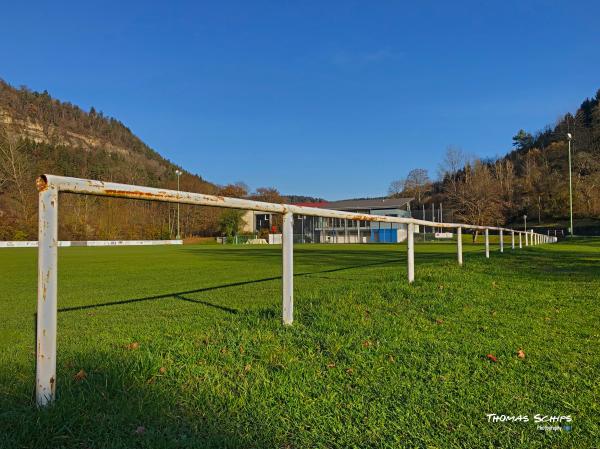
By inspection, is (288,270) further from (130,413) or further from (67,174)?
(67,174)

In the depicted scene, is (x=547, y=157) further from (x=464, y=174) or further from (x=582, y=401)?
(x=582, y=401)

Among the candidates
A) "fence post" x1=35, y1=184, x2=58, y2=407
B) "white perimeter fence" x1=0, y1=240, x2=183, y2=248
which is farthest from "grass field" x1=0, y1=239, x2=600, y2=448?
"white perimeter fence" x1=0, y1=240, x2=183, y2=248

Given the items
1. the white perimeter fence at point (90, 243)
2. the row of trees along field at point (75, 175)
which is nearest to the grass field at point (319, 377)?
the row of trees along field at point (75, 175)

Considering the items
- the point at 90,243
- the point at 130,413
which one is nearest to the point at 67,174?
the point at 90,243

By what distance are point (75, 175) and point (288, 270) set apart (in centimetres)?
5670

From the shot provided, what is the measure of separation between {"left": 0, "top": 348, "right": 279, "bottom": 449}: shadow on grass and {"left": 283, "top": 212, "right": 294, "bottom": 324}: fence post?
1310mm

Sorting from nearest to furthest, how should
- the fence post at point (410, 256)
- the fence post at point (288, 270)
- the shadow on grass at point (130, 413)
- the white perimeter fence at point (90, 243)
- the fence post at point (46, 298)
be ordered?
the shadow on grass at point (130, 413)
the fence post at point (46, 298)
the fence post at point (288, 270)
the fence post at point (410, 256)
the white perimeter fence at point (90, 243)

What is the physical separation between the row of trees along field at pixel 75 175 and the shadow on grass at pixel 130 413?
17.2 m

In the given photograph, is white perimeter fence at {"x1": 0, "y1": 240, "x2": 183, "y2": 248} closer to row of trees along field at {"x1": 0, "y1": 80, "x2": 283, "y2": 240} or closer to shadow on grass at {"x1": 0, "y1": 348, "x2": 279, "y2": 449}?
row of trees along field at {"x1": 0, "y1": 80, "x2": 283, "y2": 240}

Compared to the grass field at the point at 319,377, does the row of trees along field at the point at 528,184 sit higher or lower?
higher

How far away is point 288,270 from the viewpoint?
3.83 m

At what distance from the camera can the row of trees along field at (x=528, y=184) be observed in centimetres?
5297

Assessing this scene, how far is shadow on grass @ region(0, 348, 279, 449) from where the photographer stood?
1.79m

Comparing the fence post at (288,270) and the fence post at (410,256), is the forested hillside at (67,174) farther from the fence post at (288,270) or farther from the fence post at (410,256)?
the fence post at (288,270)
